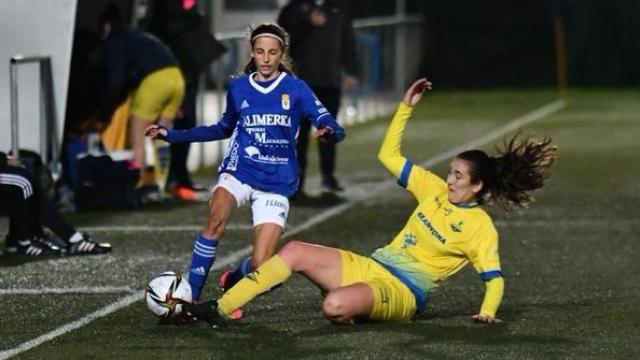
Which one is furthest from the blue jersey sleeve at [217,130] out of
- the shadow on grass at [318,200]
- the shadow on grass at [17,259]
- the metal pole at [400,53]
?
the metal pole at [400,53]

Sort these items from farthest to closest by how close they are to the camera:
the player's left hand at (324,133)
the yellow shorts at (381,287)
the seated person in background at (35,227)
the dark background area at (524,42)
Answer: the dark background area at (524,42) → the seated person in background at (35,227) → the player's left hand at (324,133) → the yellow shorts at (381,287)

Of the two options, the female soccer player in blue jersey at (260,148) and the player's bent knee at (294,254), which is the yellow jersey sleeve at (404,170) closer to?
the female soccer player in blue jersey at (260,148)

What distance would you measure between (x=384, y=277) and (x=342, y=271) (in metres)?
0.21

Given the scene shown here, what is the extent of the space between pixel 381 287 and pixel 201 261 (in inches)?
41.9

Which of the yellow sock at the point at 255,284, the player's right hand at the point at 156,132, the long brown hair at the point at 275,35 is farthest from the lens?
the long brown hair at the point at 275,35

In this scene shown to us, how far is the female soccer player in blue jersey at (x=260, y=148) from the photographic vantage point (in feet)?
30.4

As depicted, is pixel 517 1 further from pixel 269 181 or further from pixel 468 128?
pixel 269 181

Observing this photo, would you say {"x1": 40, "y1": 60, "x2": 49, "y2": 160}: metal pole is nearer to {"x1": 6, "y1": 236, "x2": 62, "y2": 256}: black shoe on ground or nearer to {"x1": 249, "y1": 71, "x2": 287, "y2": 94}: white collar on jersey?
{"x1": 6, "y1": 236, "x2": 62, "y2": 256}: black shoe on ground

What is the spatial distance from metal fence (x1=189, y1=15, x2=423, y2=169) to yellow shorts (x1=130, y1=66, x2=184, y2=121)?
4359mm

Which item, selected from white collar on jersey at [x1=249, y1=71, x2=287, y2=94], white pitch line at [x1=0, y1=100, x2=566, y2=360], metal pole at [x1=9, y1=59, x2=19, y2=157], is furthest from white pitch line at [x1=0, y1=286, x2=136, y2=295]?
metal pole at [x1=9, y1=59, x2=19, y2=157]

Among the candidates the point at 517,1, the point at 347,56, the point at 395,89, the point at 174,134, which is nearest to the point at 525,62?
the point at 517,1

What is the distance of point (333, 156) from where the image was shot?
16.4m

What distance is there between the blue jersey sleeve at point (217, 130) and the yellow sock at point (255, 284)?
1.02 m

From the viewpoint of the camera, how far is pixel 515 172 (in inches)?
350
